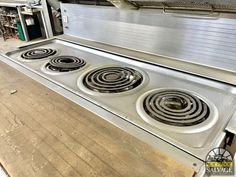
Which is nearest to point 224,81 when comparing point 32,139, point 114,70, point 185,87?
point 185,87

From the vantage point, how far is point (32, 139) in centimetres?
64

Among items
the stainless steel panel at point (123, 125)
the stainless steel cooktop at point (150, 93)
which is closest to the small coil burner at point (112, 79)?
the stainless steel cooktop at point (150, 93)

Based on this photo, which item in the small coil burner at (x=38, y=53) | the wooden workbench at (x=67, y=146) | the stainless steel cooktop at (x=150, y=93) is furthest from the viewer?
the small coil burner at (x=38, y=53)

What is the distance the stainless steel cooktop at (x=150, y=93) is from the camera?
625mm

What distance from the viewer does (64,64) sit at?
114cm

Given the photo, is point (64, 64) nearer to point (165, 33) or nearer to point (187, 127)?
point (165, 33)

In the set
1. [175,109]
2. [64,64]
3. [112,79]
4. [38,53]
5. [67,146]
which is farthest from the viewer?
[38,53]

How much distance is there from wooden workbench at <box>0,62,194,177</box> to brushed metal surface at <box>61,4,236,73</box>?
1.97ft

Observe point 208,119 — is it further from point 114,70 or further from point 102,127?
point 114,70

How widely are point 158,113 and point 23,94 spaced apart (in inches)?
25.6

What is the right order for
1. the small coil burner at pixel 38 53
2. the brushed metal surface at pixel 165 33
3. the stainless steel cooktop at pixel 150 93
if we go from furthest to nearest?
the small coil burner at pixel 38 53
the brushed metal surface at pixel 165 33
the stainless steel cooktop at pixel 150 93

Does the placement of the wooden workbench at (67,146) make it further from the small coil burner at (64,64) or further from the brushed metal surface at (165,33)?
the brushed metal surface at (165,33)

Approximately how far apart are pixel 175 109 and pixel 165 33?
0.49m

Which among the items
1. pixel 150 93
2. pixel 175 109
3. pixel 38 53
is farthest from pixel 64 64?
pixel 175 109
